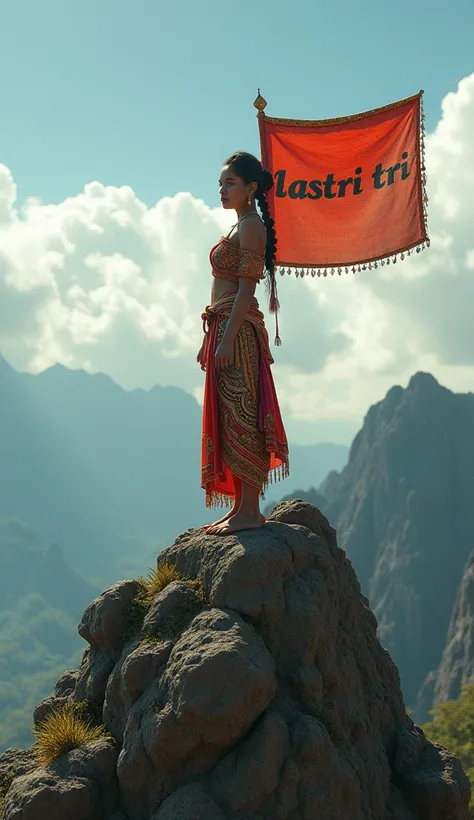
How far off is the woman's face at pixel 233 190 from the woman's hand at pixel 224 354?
143 centimetres

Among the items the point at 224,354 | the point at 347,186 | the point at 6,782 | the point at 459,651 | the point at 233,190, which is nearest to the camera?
the point at 6,782

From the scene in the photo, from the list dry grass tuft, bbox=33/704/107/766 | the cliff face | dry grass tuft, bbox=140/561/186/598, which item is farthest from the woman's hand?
the cliff face

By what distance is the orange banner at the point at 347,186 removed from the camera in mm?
10156

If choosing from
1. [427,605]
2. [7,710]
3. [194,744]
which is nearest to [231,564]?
[194,744]

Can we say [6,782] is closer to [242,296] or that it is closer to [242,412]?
[242,412]

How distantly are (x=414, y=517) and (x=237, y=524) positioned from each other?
332 feet

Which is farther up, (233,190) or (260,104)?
(260,104)

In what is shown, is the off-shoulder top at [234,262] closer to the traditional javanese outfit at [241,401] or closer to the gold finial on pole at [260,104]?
the traditional javanese outfit at [241,401]

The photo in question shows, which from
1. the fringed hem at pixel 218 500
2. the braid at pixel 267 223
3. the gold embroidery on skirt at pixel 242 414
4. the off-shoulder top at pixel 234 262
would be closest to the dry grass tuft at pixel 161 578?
the fringed hem at pixel 218 500

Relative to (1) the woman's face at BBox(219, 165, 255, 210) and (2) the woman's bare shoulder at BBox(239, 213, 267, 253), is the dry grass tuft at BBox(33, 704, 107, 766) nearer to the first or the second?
(2) the woman's bare shoulder at BBox(239, 213, 267, 253)

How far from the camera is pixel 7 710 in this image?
5561 inches

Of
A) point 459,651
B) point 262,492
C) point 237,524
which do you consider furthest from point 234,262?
point 459,651

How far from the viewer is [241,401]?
8555mm

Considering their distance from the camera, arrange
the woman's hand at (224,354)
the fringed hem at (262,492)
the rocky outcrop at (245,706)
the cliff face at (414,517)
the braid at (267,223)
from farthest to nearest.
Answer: the cliff face at (414,517)
the braid at (267,223)
the fringed hem at (262,492)
the woman's hand at (224,354)
the rocky outcrop at (245,706)
